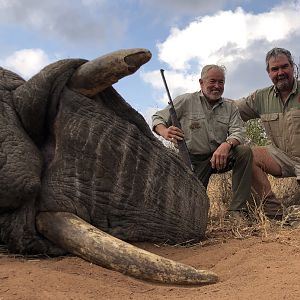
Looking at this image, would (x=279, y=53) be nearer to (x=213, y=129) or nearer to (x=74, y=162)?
(x=213, y=129)

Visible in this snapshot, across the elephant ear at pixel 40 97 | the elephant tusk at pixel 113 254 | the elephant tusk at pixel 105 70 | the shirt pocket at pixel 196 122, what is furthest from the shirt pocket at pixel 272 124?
the elephant tusk at pixel 113 254

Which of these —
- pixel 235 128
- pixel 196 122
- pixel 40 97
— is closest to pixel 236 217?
pixel 235 128

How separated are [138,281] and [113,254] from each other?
0.19 meters

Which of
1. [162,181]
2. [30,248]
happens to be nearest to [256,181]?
[162,181]

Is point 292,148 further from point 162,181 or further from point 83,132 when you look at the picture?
point 83,132

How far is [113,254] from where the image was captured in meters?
2.92

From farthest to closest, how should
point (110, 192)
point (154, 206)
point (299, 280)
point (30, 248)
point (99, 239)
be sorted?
point (154, 206) → point (110, 192) → point (30, 248) → point (99, 239) → point (299, 280)

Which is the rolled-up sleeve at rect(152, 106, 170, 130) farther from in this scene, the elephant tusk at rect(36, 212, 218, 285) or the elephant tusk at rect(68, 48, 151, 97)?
the elephant tusk at rect(36, 212, 218, 285)

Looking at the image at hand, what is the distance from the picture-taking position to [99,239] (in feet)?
9.85

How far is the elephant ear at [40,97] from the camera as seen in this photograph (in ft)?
11.1

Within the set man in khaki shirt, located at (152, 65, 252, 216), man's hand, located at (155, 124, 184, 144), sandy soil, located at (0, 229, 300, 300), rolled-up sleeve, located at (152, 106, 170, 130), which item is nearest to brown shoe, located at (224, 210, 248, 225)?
man in khaki shirt, located at (152, 65, 252, 216)

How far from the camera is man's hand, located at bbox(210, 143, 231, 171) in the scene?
5812 millimetres

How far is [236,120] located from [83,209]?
3374mm

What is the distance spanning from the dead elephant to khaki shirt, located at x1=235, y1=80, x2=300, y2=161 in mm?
3187
